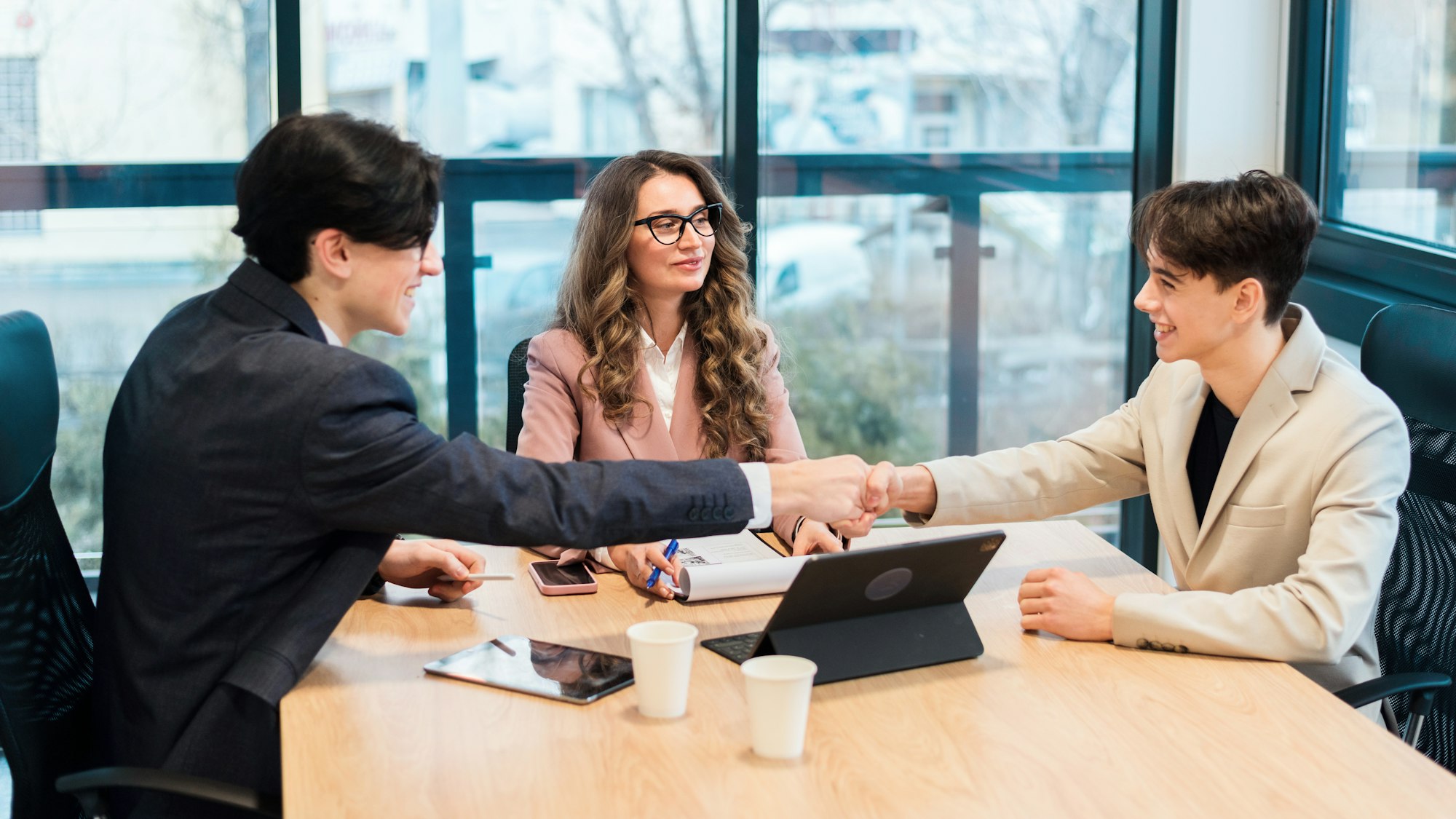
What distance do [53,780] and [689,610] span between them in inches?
34.5

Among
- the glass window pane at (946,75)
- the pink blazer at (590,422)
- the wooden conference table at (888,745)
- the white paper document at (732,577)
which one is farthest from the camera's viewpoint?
the glass window pane at (946,75)

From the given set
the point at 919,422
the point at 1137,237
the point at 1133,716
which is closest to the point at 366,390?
the point at 1133,716

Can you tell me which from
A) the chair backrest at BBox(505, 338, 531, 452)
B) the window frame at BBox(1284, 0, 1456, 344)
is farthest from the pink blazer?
the window frame at BBox(1284, 0, 1456, 344)

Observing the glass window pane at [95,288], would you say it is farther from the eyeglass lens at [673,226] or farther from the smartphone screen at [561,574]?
the smartphone screen at [561,574]

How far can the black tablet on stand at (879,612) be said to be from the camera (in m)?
1.52

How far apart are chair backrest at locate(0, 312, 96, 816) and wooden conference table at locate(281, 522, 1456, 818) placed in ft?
1.22

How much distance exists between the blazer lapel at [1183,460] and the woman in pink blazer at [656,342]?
27.4 inches

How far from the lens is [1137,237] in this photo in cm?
218

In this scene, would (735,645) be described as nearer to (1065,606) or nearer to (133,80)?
(1065,606)

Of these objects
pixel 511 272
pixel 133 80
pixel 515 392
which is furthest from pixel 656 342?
pixel 133 80

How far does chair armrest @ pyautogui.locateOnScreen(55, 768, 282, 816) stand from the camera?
143cm

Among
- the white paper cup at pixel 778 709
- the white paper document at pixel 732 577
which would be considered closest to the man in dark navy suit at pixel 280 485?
the white paper document at pixel 732 577

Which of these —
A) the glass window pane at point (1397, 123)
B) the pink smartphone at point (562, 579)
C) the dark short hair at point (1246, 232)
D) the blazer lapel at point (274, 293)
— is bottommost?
the pink smartphone at point (562, 579)

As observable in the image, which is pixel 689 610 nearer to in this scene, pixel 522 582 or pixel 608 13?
pixel 522 582
